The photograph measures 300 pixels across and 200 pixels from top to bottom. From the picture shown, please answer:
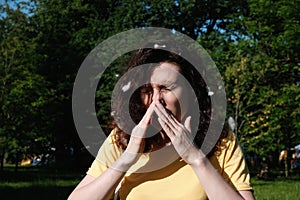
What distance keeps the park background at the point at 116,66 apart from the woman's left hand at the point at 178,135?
11.7m

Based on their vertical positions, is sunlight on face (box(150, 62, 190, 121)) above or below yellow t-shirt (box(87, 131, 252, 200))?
above

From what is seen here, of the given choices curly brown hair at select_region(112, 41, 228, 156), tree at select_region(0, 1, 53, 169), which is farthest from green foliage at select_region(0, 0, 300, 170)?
curly brown hair at select_region(112, 41, 228, 156)

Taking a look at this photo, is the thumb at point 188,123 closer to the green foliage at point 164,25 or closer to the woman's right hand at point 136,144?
the woman's right hand at point 136,144

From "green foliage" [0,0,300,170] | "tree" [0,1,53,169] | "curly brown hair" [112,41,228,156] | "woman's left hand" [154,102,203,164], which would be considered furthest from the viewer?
"green foliage" [0,0,300,170]

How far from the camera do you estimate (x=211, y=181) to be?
2098mm

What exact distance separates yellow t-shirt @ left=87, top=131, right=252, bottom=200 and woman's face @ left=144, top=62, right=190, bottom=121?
19cm

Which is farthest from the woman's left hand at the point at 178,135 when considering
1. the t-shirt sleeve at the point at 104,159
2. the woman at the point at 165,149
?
the t-shirt sleeve at the point at 104,159

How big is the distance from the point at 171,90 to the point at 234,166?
0.41 meters

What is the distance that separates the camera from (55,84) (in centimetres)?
2919

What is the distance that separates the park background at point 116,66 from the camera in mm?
20375

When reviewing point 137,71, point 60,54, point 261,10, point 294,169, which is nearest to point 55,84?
point 60,54

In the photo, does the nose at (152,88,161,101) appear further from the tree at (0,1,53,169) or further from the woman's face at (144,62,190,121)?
the tree at (0,1,53,169)

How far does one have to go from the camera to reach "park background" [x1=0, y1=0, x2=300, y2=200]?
2038 cm

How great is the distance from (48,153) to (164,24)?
9.74 meters
